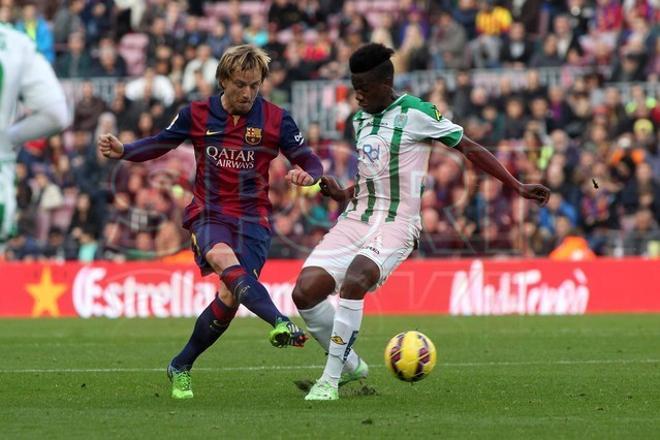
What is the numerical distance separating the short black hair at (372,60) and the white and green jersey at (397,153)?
13.2 inches

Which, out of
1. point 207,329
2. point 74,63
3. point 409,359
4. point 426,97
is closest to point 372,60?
point 409,359

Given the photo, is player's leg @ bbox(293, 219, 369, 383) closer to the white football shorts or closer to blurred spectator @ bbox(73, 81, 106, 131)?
the white football shorts

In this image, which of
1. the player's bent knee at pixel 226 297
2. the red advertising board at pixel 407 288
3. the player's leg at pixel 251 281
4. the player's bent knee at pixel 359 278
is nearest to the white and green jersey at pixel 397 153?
the player's bent knee at pixel 359 278

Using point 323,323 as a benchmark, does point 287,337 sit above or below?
above

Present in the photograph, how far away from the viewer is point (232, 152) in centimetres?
990

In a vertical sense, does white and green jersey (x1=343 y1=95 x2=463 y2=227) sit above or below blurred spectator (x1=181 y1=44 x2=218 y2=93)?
above

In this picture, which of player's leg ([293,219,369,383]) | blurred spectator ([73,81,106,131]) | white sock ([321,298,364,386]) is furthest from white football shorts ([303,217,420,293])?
blurred spectator ([73,81,106,131])

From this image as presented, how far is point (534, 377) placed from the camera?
11.1m

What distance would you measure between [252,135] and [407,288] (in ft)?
36.8

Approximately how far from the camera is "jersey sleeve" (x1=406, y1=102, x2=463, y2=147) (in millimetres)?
9820

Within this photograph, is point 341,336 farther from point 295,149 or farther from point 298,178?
point 295,149

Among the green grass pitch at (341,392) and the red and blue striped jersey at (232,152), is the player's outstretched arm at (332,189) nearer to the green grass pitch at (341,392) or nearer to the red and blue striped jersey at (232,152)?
the red and blue striped jersey at (232,152)

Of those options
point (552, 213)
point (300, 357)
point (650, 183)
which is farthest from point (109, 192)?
point (300, 357)

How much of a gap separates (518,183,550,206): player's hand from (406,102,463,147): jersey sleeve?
0.55 metres
